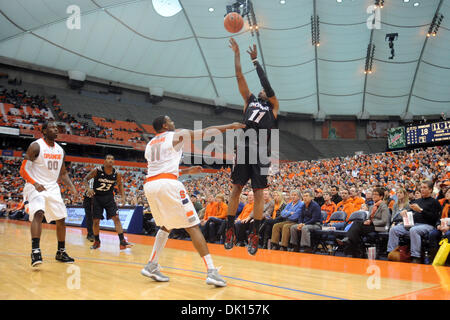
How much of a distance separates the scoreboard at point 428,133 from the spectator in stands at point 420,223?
54.3 feet

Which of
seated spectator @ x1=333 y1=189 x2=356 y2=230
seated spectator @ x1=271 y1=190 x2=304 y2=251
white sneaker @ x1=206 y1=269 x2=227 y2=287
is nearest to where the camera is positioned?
white sneaker @ x1=206 y1=269 x2=227 y2=287

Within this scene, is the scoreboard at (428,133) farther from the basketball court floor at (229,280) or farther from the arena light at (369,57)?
the basketball court floor at (229,280)

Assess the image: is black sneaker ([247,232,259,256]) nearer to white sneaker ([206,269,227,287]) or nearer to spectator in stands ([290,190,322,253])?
white sneaker ([206,269,227,287])

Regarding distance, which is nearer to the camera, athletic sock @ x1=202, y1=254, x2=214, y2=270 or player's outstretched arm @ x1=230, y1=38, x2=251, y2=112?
athletic sock @ x1=202, y1=254, x2=214, y2=270

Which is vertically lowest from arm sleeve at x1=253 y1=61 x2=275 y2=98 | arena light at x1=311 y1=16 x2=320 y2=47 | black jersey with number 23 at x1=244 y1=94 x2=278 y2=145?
black jersey with number 23 at x1=244 y1=94 x2=278 y2=145

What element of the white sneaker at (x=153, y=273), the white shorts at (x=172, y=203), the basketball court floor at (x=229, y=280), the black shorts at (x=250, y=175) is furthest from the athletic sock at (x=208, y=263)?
the black shorts at (x=250, y=175)

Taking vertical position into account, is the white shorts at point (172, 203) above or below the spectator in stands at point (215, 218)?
above

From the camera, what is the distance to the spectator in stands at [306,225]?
Result: 713 cm

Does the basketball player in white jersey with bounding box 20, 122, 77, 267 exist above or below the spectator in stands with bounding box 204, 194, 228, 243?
above

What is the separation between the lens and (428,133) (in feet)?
69.2

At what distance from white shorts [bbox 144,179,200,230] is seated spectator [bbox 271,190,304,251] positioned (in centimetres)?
435

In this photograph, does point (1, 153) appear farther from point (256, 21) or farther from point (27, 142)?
point (256, 21)

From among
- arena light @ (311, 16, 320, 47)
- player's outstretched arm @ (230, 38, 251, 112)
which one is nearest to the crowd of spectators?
player's outstretched arm @ (230, 38, 251, 112)

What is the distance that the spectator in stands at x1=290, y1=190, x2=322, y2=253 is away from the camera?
23.4ft
